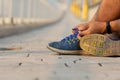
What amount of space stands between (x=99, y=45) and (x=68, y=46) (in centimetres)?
21

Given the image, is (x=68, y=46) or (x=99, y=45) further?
(x=68, y=46)

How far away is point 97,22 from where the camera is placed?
7.61 feet

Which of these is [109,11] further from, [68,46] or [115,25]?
[68,46]

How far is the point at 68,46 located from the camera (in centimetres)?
235

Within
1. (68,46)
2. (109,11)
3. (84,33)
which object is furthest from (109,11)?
(68,46)

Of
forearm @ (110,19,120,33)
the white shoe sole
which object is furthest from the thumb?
forearm @ (110,19,120,33)

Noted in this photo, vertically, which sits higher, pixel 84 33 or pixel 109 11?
pixel 109 11

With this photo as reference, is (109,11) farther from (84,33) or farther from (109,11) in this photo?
(84,33)

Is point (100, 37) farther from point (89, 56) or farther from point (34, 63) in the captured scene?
point (34, 63)

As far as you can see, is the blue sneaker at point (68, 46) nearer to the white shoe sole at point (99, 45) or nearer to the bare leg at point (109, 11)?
the white shoe sole at point (99, 45)

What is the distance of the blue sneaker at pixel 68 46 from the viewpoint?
234 cm

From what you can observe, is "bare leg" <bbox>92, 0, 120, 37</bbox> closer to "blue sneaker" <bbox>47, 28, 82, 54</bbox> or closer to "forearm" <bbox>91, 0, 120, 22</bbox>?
"forearm" <bbox>91, 0, 120, 22</bbox>

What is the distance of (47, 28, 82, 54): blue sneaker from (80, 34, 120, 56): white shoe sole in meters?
0.07

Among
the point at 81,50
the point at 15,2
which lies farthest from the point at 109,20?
the point at 15,2
